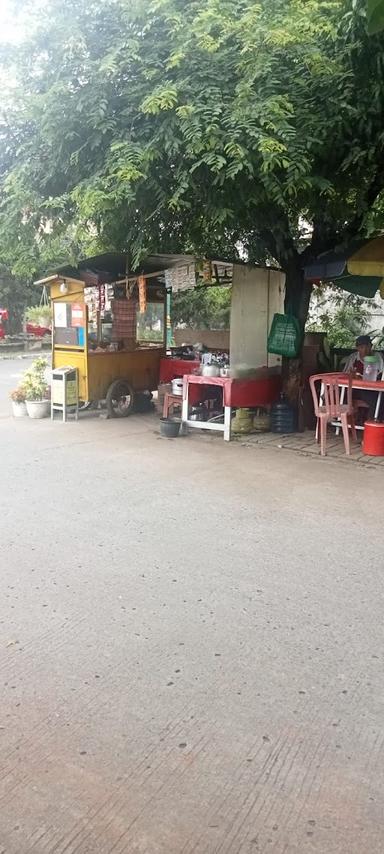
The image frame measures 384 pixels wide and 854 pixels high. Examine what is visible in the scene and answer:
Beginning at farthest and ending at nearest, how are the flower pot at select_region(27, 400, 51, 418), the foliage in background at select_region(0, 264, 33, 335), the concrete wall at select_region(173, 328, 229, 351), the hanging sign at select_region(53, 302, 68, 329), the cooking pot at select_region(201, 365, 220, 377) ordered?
the foliage in background at select_region(0, 264, 33, 335) < the concrete wall at select_region(173, 328, 229, 351) < the hanging sign at select_region(53, 302, 68, 329) < the flower pot at select_region(27, 400, 51, 418) < the cooking pot at select_region(201, 365, 220, 377)

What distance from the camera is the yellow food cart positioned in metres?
11.0

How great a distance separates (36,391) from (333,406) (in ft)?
16.1

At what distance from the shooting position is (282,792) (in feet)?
8.52

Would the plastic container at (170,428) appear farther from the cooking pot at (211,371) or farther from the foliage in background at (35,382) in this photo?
the foliage in background at (35,382)

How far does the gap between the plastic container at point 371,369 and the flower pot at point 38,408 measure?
496cm

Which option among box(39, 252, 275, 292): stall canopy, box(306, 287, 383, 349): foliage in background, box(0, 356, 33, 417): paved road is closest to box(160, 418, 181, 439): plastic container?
box(39, 252, 275, 292): stall canopy

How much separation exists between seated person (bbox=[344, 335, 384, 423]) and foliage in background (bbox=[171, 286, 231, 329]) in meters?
7.25

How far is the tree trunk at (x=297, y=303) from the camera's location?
1022 centimetres

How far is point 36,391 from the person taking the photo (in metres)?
11.3

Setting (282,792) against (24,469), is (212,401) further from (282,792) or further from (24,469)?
(282,792)

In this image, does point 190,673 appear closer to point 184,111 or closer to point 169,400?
point 184,111

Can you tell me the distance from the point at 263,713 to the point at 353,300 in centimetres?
1499

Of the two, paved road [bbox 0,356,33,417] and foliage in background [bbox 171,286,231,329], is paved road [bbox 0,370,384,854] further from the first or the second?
foliage in background [bbox 171,286,231,329]

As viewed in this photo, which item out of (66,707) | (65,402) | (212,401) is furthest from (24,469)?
(66,707)
